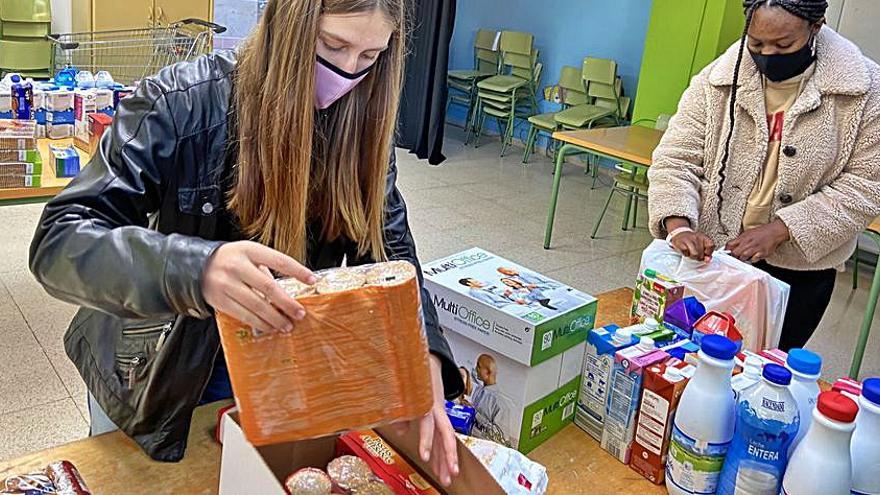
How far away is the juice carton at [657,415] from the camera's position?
113 cm

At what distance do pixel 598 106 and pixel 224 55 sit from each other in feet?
19.0

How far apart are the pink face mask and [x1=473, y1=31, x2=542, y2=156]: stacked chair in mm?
6004

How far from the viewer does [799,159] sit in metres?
1.74

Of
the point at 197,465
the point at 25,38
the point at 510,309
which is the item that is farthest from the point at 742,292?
the point at 25,38

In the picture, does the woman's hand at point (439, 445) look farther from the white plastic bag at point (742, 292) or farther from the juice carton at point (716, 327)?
the white plastic bag at point (742, 292)

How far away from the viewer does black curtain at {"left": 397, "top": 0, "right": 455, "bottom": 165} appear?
6.49 metres

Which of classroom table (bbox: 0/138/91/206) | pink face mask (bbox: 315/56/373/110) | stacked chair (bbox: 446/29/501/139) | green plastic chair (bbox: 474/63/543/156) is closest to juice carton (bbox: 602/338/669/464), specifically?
pink face mask (bbox: 315/56/373/110)

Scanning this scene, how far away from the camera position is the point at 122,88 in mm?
Result: 3307

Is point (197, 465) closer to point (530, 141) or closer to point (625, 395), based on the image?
point (625, 395)

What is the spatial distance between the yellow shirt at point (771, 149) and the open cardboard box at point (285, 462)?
1.19 m

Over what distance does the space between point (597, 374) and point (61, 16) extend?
6505 millimetres

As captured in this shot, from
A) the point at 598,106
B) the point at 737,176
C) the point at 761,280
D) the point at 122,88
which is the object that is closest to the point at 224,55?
the point at 761,280

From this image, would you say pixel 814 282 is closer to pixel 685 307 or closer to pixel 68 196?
pixel 685 307

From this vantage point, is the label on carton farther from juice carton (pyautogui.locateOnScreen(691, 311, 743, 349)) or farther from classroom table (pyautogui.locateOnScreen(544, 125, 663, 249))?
classroom table (pyautogui.locateOnScreen(544, 125, 663, 249))
